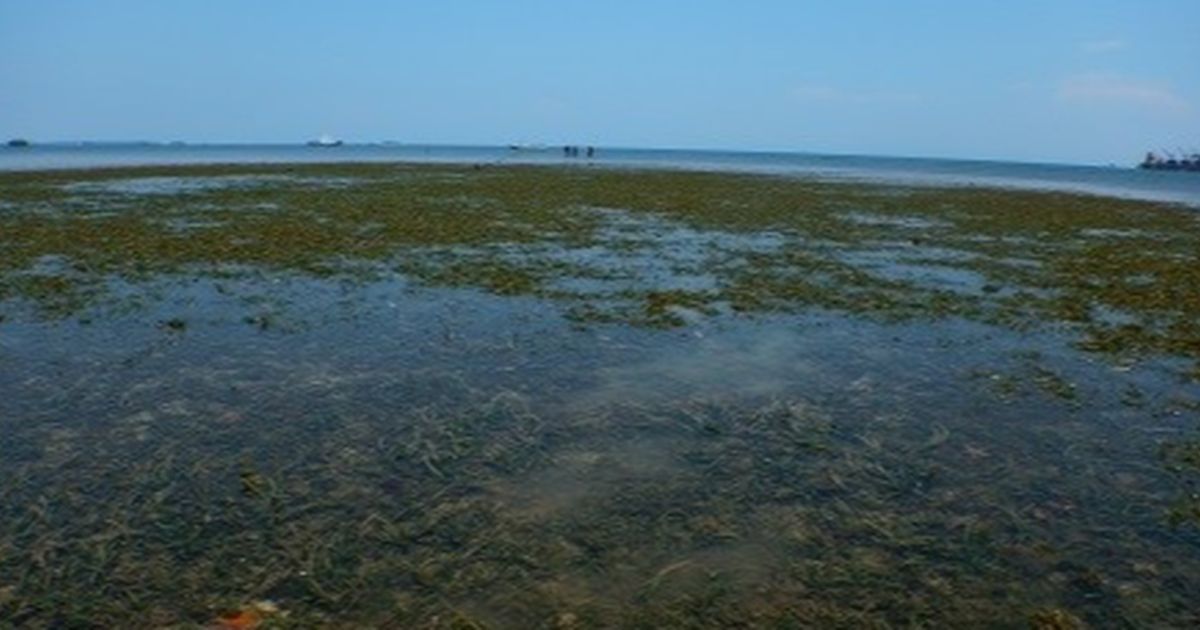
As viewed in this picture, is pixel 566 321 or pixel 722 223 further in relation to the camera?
pixel 722 223

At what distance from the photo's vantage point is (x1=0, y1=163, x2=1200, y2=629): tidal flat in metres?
6.19

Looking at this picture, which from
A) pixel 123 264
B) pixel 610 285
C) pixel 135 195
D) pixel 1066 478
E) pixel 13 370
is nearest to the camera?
pixel 1066 478

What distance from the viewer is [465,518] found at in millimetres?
7348

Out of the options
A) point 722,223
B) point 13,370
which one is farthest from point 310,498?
point 722,223

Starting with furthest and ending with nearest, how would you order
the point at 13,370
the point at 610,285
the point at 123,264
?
1. the point at 123,264
2. the point at 610,285
3. the point at 13,370

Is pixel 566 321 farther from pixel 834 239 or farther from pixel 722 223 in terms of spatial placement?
pixel 722 223

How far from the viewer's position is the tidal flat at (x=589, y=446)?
6.19 meters

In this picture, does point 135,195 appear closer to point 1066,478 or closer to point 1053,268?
point 1053,268

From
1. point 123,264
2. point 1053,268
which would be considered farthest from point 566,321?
point 1053,268

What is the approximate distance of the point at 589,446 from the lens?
362 inches

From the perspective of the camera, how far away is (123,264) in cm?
2050

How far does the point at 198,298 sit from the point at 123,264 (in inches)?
209

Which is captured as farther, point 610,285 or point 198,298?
point 610,285

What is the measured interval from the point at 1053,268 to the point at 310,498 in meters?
21.8
